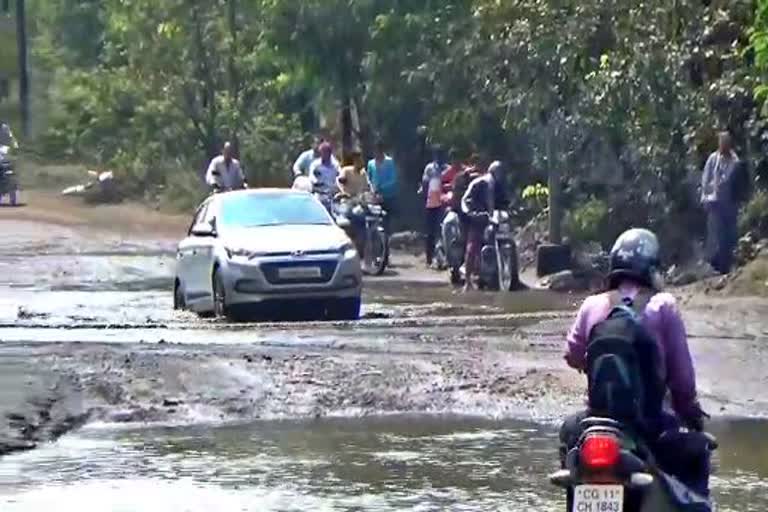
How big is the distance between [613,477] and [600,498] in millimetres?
88

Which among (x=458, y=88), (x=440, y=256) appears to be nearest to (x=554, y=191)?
(x=440, y=256)

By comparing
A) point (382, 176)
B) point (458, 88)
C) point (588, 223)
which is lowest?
point (588, 223)

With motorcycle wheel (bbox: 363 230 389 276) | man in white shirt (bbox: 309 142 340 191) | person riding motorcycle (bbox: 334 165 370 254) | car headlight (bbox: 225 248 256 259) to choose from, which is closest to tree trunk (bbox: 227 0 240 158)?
man in white shirt (bbox: 309 142 340 191)

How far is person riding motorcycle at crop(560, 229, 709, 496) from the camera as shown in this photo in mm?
8203

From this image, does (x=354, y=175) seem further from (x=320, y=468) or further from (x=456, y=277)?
(x=320, y=468)

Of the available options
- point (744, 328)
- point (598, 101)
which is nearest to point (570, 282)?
point (598, 101)

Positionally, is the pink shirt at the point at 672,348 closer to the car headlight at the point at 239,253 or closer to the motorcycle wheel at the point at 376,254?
the car headlight at the point at 239,253

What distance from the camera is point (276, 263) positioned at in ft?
75.3

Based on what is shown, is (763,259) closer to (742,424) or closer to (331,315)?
(331,315)

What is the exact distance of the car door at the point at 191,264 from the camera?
2438cm

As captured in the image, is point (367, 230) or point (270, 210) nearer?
point (270, 210)

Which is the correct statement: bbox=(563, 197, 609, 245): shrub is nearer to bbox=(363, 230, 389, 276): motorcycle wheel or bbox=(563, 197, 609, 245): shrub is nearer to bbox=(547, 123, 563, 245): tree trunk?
bbox=(547, 123, 563, 245): tree trunk

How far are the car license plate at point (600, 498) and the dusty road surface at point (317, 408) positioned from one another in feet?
12.2

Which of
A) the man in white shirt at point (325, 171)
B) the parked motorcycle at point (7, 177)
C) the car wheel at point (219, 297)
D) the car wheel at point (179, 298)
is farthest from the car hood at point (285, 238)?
the parked motorcycle at point (7, 177)
